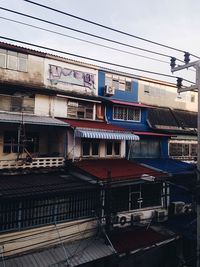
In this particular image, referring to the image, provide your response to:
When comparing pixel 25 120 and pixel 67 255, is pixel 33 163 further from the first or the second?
pixel 67 255

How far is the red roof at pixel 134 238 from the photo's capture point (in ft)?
47.6

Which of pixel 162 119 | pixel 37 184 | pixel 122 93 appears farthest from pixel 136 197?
pixel 162 119

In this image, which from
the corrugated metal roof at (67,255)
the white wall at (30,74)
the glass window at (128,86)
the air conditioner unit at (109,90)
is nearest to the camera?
the corrugated metal roof at (67,255)

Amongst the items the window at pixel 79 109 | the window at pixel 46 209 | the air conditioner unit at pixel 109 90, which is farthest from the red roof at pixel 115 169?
the air conditioner unit at pixel 109 90

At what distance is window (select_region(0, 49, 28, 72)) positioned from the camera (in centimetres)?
1866

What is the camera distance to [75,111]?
22.0m

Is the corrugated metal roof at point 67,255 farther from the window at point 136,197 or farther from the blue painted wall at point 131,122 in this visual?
the blue painted wall at point 131,122

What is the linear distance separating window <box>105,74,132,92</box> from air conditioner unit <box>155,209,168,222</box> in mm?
11833

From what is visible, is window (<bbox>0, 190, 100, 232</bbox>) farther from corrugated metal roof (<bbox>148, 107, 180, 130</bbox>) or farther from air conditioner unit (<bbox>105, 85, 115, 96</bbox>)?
corrugated metal roof (<bbox>148, 107, 180, 130</bbox>)

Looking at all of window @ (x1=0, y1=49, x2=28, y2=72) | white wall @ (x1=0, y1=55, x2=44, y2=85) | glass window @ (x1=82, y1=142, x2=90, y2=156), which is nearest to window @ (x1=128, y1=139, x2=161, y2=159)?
glass window @ (x1=82, y1=142, x2=90, y2=156)

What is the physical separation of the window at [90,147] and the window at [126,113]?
393cm

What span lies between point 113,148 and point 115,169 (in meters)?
4.07

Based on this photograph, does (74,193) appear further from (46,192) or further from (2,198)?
(2,198)

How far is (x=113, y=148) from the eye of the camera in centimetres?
2238
